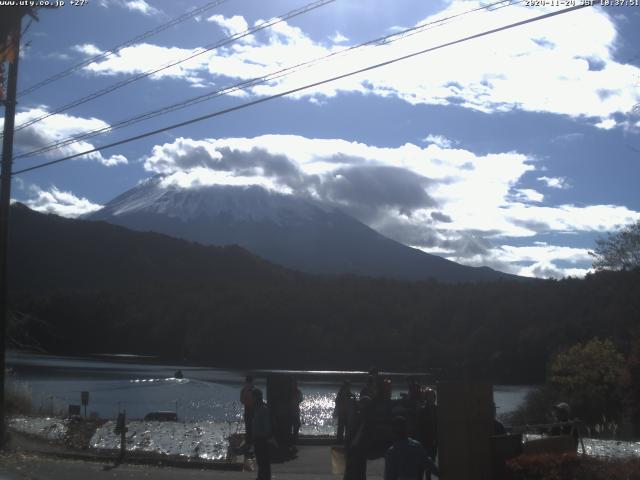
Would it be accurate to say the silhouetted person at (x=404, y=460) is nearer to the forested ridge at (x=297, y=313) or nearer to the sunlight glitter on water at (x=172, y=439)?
the sunlight glitter on water at (x=172, y=439)

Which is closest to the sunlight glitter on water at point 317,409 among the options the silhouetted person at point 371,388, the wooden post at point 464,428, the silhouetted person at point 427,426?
the silhouetted person at point 371,388

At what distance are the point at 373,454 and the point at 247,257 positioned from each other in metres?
90.5

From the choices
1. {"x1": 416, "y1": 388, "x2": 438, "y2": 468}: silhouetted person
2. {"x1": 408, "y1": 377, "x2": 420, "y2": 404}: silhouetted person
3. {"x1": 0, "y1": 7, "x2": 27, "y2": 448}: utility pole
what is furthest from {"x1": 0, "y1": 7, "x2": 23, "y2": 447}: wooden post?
{"x1": 416, "y1": 388, "x2": 438, "y2": 468}: silhouetted person

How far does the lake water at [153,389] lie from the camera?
1305 inches

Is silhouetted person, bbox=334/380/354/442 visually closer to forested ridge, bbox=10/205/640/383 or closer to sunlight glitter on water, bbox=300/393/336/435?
sunlight glitter on water, bbox=300/393/336/435

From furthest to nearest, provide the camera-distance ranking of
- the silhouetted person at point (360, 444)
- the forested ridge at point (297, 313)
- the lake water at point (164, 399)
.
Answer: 1. the forested ridge at point (297, 313)
2. the lake water at point (164, 399)
3. the silhouetted person at point (360, 444)

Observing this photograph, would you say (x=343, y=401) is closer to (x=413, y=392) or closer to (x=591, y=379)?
(x=413, y=392)

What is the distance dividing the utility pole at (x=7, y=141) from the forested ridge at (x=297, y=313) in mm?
17870

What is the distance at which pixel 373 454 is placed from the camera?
1162 centimetres

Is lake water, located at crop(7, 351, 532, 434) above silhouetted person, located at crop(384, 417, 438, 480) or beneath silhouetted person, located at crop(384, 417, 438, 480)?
beneath

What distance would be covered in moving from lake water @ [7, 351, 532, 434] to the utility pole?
8.11 metres

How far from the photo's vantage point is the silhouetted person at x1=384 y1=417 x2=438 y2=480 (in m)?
7.32

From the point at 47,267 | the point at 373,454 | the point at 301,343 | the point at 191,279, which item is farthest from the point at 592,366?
the point at 47,267

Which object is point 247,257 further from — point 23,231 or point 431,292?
point 431,292
